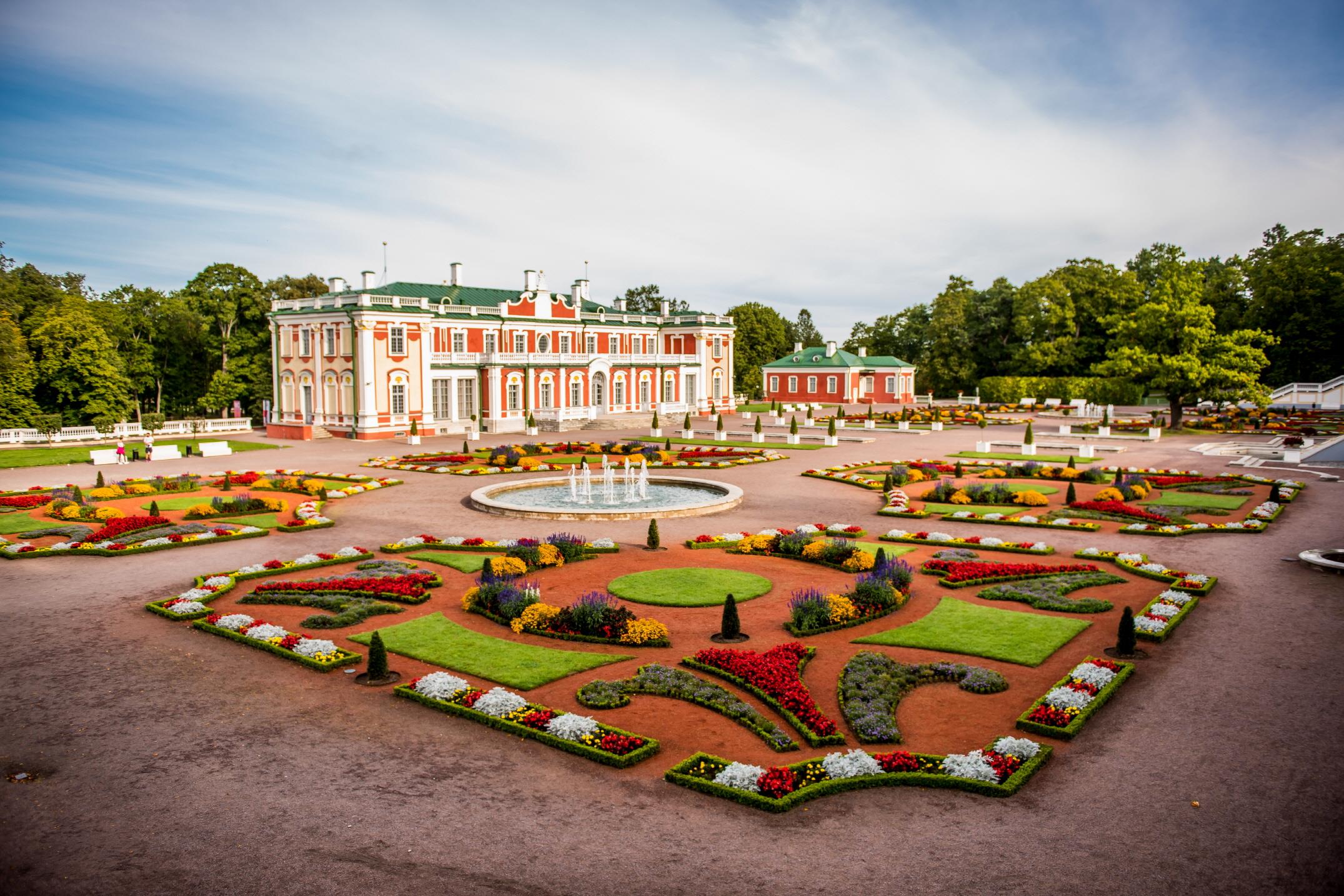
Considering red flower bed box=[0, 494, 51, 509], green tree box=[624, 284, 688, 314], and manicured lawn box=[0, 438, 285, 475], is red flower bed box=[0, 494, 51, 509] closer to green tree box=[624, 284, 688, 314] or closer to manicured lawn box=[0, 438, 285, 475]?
manicured lawn box=[0, 438, 285, 475]

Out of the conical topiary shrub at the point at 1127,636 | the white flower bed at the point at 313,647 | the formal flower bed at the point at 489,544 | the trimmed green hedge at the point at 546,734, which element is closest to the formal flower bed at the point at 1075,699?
the conical topiary shrub at the point at 1127,636

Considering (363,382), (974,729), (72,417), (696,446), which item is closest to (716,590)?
(974,729)

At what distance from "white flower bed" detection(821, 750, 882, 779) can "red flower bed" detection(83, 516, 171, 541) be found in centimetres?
2269

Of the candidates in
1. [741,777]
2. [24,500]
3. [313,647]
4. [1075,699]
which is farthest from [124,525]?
[1075,699]

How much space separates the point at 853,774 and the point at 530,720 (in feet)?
15.0

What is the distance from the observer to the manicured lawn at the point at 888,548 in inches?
867

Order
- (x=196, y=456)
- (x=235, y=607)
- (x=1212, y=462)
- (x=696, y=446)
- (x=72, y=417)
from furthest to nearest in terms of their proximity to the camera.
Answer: (x=72, y=417) < (x=696, y=446) < (x=196, y=456) < (x=1212, y=462) < (x=235, y=607)

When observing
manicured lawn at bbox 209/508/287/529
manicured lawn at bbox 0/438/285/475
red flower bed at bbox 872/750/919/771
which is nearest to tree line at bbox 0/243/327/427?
manicured lawn at bbox 0/438/285/475

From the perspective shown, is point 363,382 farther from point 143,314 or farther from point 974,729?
point 974,729

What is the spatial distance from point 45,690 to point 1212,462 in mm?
45185

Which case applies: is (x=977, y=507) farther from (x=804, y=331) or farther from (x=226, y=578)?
(x=804, y=331)

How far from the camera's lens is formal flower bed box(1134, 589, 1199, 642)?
1531cm

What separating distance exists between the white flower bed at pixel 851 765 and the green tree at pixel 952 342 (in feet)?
306

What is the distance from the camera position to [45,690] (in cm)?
1335
